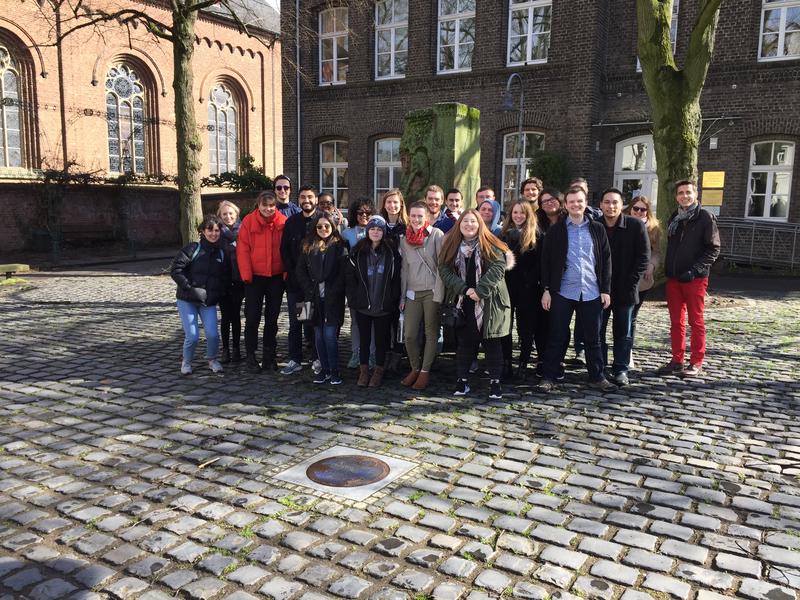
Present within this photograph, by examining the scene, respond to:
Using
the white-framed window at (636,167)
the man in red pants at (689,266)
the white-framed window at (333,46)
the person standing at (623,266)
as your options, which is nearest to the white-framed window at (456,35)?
the white-framed window at (333,46)

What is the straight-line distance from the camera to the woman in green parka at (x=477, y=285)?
572cm

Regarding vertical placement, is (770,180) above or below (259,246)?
above

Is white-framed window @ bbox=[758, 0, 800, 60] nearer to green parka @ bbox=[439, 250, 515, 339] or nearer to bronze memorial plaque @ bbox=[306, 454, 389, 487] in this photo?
green parka @ bbox=[439, 250, 515, 339]

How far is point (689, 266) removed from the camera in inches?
256

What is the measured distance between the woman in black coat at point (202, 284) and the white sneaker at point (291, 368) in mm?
659

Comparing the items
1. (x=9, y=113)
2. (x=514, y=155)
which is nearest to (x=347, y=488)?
(x=514, y=155)

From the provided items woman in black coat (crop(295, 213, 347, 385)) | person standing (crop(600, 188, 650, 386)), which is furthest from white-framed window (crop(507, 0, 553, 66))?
woman in black coat (crop(295, 213, 347, 385))

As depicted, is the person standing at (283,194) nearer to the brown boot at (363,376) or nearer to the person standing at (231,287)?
the person standing at (231,287)

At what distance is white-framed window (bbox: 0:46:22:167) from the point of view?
23.4 m

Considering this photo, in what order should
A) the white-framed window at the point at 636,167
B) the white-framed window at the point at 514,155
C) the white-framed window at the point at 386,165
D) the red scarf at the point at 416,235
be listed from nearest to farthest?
the red scarf at the point at 416,235, the white-framed window at the point at 636,167, the white-framed window at the point at 514,155, the white-framed window at the point at 386,165

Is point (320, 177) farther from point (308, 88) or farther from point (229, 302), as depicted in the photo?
point (229, 302)

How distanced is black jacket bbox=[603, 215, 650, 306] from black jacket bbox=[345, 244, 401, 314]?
2032mm

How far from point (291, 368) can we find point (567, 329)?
2755 millimetres

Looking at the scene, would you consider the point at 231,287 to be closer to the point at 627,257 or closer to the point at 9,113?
the point at 627,257
